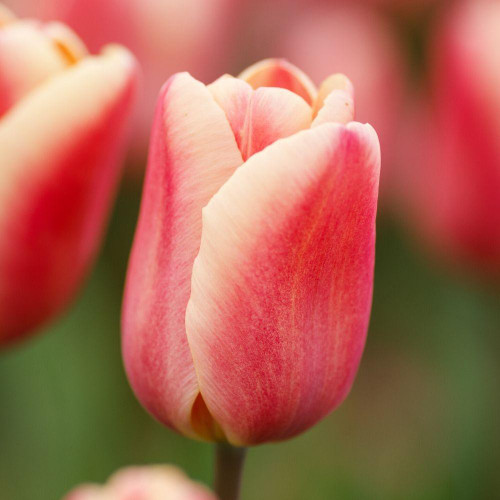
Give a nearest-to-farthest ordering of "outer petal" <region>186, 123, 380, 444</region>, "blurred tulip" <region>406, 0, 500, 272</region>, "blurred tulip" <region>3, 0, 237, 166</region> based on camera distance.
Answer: "outer petal" <region>186, 123, 380, 444</region>
"blurred tulip" <region>406, 0, 500, 272</region>
"blurred tulip" <region>3, 0, 237, 166</region>

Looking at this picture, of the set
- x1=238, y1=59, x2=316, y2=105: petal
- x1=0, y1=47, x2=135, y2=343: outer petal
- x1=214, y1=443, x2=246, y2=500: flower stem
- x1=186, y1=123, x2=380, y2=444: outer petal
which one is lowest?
x1=214, y1=443, x2=246, y2=500: flower stem

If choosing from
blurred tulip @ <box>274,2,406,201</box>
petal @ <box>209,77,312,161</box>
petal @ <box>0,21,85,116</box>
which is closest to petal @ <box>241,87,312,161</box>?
petal @ <box>209,77,312,161</box>

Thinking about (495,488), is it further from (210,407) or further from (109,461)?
(210,407)

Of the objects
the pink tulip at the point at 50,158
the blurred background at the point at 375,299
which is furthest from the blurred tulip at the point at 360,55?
the pink tulip at the point at 50,158

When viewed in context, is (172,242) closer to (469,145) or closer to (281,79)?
(281,79)

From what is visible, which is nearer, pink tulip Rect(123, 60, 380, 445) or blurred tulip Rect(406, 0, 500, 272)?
pink tulip Rect(123, 60, 380, 445)

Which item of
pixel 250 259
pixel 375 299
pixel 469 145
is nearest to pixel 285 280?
pixel 250 259

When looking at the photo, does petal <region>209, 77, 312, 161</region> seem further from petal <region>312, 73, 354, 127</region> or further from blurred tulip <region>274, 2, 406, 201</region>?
blurred tulip <region>274, 2, 406, 201</region>
